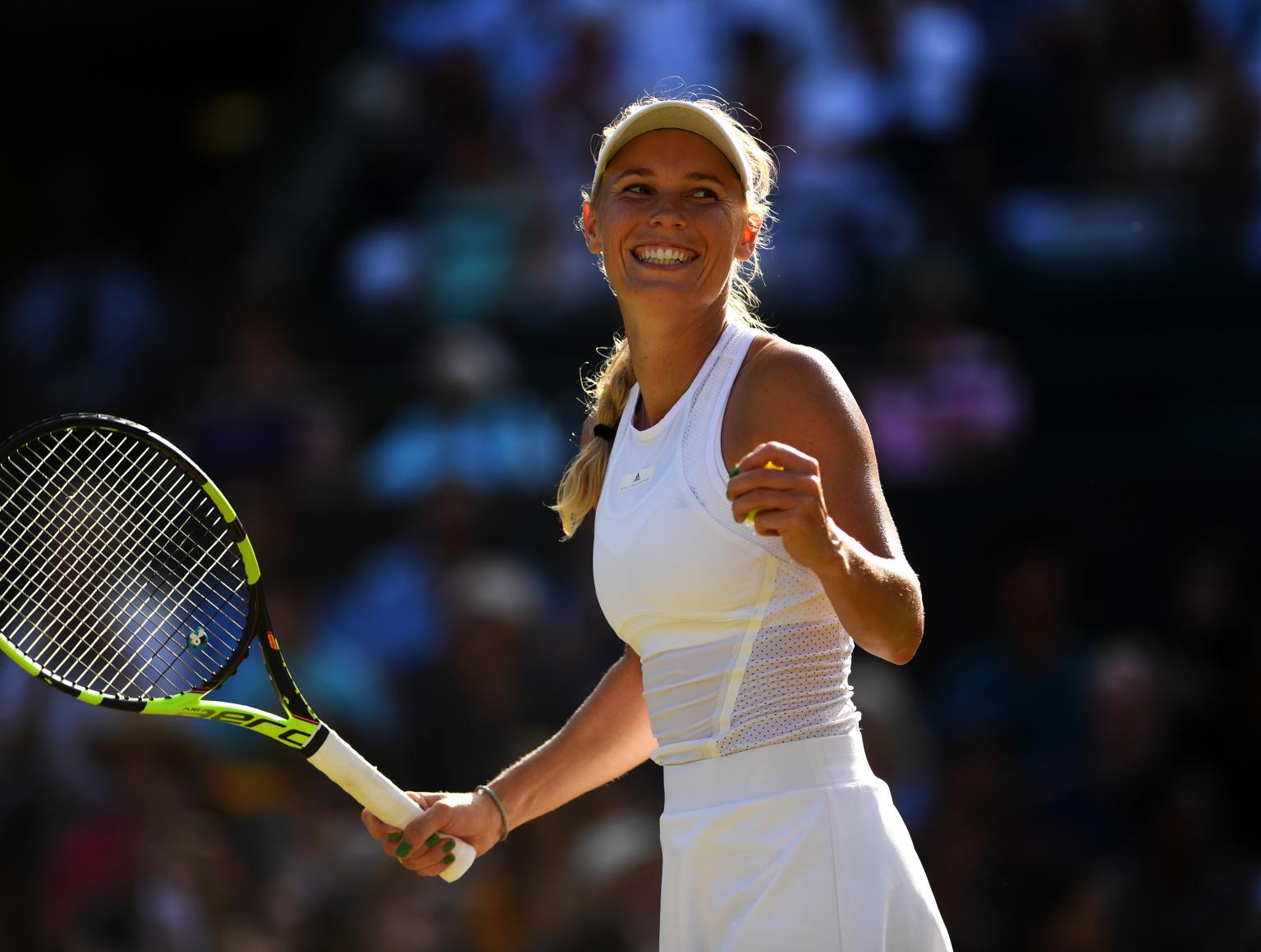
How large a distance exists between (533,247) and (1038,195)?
195 cm

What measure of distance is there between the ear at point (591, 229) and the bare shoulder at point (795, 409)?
0.40m

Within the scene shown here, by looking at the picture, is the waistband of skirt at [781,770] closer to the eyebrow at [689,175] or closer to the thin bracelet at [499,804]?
the thin bracelet at [499,804]

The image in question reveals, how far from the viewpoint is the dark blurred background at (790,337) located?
5.58m

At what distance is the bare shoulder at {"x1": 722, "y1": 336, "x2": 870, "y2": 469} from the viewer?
2.54 meters

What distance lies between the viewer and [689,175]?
9.16 feet

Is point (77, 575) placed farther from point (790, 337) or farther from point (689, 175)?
point (790, 337)

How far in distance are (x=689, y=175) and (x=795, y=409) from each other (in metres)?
0.45

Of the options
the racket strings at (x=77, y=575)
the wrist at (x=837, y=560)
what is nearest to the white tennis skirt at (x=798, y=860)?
the wrist at (x=837, y=560)

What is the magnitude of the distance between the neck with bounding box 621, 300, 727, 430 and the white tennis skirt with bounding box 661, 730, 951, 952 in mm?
569

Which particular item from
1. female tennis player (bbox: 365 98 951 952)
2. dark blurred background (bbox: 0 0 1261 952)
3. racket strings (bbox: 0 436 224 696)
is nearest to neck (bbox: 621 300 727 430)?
female tennis player (bbox: 365 98 951 952)

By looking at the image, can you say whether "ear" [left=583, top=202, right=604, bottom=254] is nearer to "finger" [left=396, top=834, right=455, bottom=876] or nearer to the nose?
the nose

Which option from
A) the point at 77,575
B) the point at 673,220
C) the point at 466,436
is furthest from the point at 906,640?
the point at 466,436

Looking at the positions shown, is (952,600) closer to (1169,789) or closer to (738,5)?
(1169,789)

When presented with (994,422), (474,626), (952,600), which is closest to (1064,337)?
(994,422)
